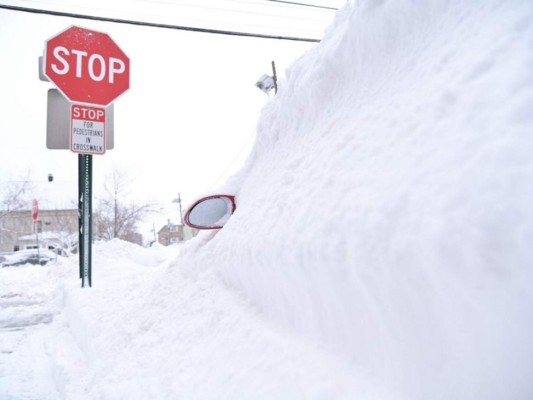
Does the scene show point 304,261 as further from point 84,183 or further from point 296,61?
point 84,183

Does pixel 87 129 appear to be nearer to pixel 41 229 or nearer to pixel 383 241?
pixel 383 241

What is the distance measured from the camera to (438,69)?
137 cm

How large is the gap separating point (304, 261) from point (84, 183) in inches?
252

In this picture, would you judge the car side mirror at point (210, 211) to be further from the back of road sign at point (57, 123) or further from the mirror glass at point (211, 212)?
the back of road sign at point (57, 123)

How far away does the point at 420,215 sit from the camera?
1.05m

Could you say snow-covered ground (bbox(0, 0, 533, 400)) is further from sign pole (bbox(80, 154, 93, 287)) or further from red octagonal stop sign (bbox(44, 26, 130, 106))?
red octagonal stop sign (bbox(44, 26, 130, 106))

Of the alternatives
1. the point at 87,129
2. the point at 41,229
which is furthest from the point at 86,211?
the point at 41,229

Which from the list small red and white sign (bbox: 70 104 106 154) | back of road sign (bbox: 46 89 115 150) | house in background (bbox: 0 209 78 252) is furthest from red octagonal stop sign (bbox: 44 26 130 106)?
house in background (bbox: 0 209 78 252)

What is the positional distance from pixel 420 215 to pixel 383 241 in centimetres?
15

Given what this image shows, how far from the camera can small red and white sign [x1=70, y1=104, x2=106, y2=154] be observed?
613 centimetres

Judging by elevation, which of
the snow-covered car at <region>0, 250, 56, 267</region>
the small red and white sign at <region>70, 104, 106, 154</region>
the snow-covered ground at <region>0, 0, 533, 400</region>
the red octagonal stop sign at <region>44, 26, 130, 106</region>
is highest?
the red octagonal stop sign at <region>44, 26, 130, 106</region>

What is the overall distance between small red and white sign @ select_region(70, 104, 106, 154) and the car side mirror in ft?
13.1

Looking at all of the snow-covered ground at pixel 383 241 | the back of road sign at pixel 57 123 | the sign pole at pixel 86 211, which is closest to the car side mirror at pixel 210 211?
the snow-covered ground at pixel 383 241

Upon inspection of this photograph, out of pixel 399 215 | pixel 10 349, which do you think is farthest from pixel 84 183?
pixel 399 215
